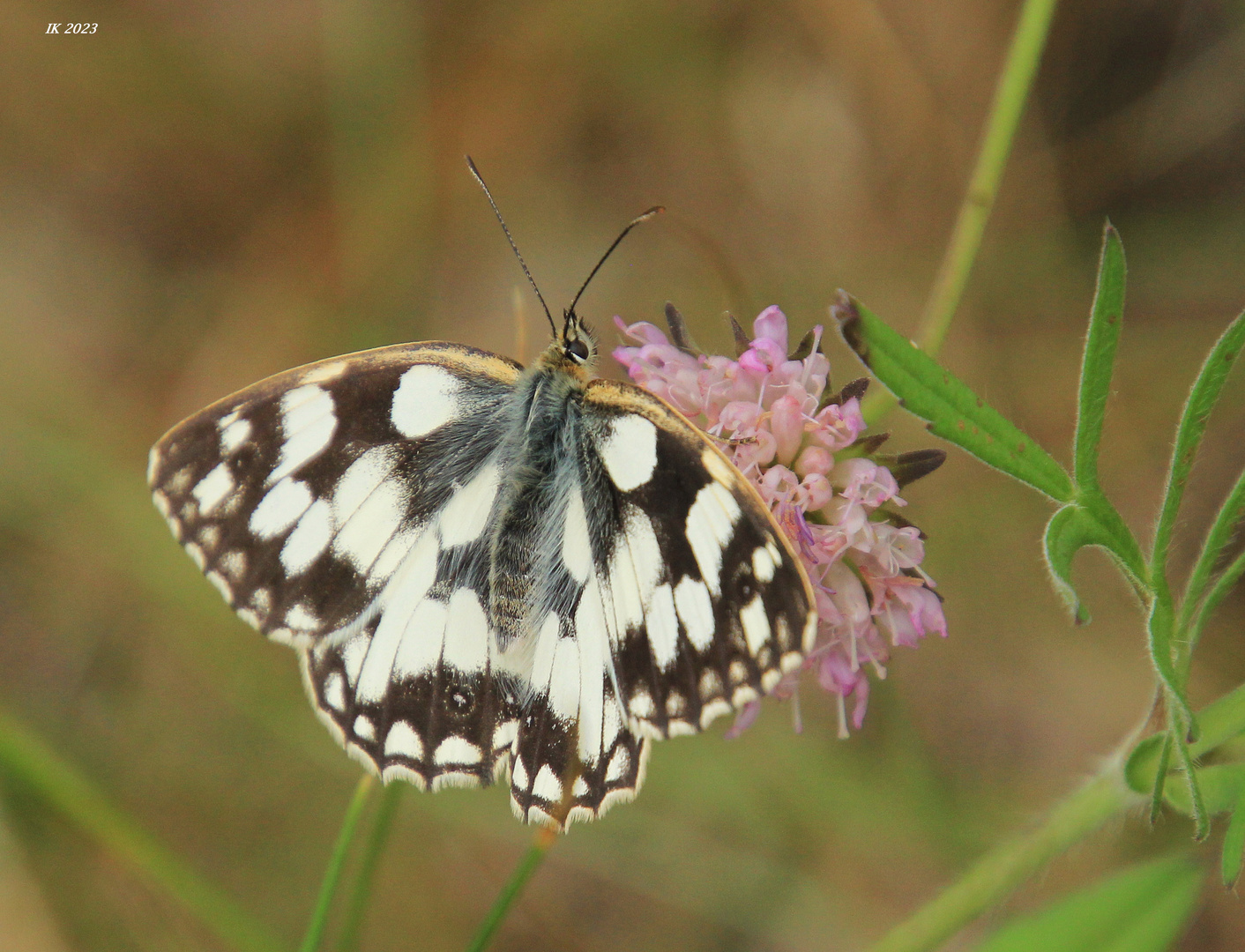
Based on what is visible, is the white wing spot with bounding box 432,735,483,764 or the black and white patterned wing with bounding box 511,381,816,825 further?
the white wing spot with bounding box 432,735,483,764

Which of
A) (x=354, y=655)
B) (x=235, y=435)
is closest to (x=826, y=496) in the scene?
(x=354, y=655)

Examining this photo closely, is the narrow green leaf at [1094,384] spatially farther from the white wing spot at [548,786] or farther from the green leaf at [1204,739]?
the white wing spot at [548,786]

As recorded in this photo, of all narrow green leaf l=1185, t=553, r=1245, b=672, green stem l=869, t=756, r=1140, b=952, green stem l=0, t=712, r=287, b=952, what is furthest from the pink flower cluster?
green stem l=0, t=712, r=287, b=952

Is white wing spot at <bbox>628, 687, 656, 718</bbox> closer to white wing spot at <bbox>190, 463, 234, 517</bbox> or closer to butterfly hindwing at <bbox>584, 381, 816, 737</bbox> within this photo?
butterfly hindwing at <bbox>584, 381, 816, 737</bbox>

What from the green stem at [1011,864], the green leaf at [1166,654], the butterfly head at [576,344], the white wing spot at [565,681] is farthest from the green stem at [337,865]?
the green leaf at [1166,654]

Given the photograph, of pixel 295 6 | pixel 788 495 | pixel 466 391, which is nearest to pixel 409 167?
pixel 295 6
